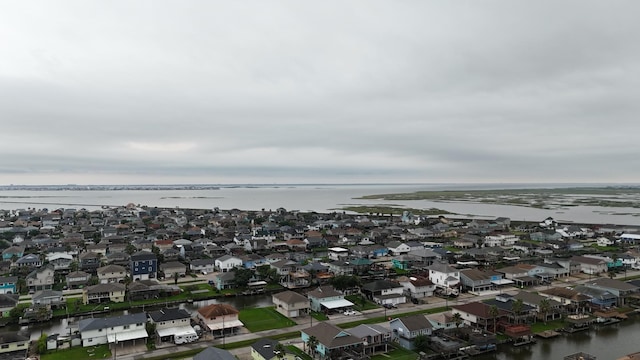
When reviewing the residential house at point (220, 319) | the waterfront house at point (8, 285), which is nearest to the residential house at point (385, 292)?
the residential house at point (220, 319)

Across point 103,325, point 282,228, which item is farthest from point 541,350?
point 282,228

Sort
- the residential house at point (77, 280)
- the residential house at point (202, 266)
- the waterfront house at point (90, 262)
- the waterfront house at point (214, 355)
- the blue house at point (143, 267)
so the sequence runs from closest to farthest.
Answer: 1. the waterfront house at point (214, 355)
2. the residential house at point (77, 280)
3. the blue house at point (143, 267)
4. the waterfront house at point (90, 262)
5. the residential house at point (202, 266)

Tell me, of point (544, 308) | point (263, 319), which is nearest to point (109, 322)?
point (263, 319)

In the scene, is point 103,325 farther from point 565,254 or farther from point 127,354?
point 565,254

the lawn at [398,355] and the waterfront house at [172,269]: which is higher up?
the waterfront house at [172,269]

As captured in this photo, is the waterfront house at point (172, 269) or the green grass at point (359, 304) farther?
the waterfront house at point (172, 269)

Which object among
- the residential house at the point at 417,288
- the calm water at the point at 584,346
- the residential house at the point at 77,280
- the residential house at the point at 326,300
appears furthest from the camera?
the residential house at the point at 77,280

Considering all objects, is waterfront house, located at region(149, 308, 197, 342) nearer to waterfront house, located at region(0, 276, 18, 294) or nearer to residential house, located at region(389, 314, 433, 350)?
residential house, located at region(389, 314, 433, 350)

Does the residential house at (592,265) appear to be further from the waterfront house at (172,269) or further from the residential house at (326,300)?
the waterfront house at (172,269)

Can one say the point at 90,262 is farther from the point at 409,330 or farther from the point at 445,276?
the point at 445,276
